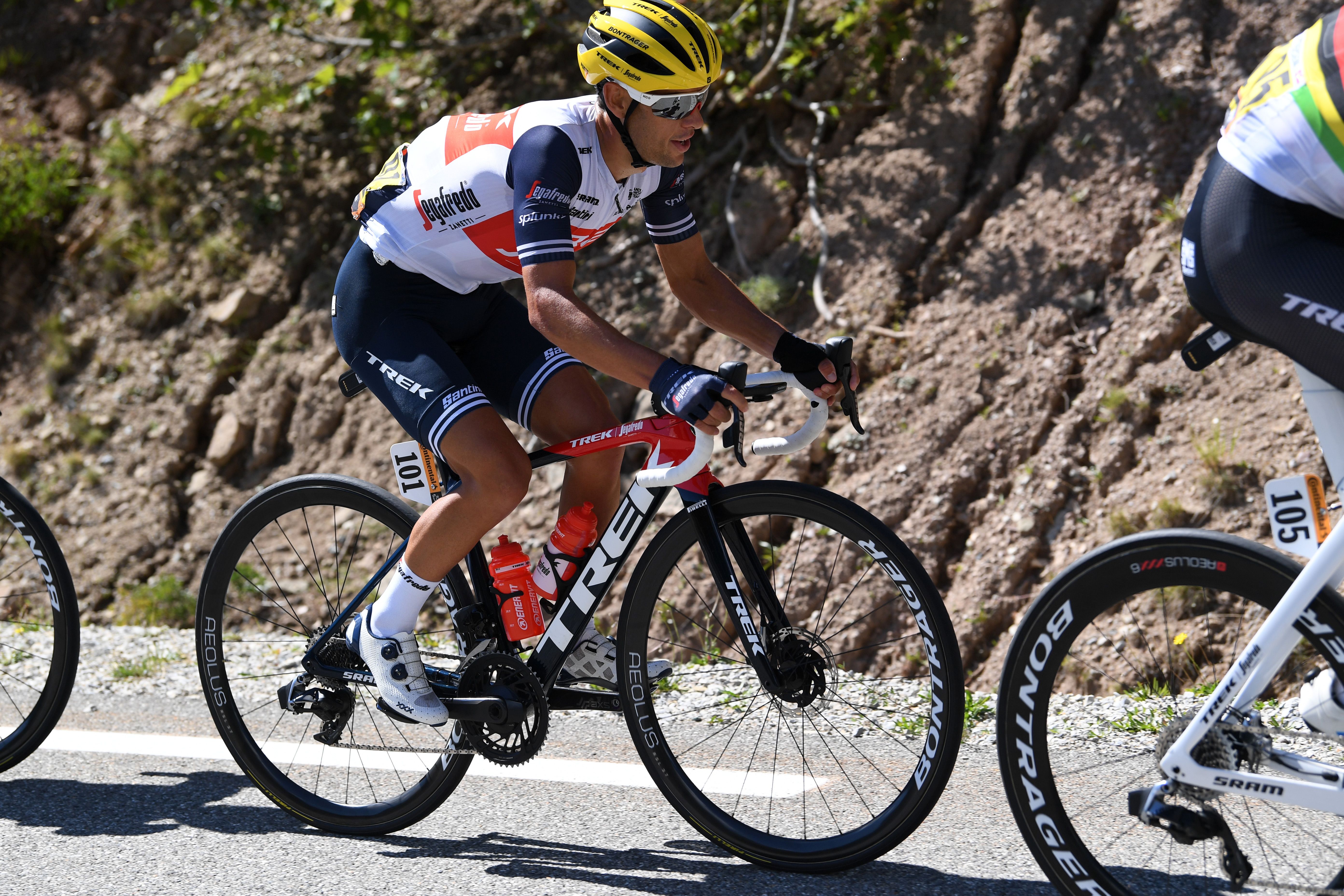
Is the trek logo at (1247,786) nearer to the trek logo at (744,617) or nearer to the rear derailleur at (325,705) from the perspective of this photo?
the trek logo at (744,617)

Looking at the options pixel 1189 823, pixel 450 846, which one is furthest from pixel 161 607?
pixel 1189 823

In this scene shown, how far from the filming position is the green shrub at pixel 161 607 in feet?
24.1

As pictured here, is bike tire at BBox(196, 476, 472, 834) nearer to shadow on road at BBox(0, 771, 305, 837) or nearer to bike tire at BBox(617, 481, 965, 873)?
shadow on road at BBox(0, 771, 305, 837)

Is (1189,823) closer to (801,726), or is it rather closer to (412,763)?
(801,726)

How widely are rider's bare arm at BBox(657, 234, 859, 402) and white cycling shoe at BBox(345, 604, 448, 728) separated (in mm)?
1271

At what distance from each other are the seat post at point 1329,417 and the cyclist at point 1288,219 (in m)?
0.03

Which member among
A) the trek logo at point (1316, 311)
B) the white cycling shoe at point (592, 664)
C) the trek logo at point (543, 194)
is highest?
the trek logo at point (543, 194)

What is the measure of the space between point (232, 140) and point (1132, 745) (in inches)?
334

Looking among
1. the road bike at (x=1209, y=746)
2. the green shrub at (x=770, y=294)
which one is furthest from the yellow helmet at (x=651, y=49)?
the green shrub at (x=770, y=294)

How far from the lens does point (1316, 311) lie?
90.6 inches

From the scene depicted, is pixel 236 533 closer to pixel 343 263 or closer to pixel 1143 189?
pixel 343 263

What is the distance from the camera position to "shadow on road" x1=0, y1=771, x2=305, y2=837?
355 cm

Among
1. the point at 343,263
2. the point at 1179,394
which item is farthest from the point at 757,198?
the point at 343,263

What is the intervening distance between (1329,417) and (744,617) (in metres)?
1.43
